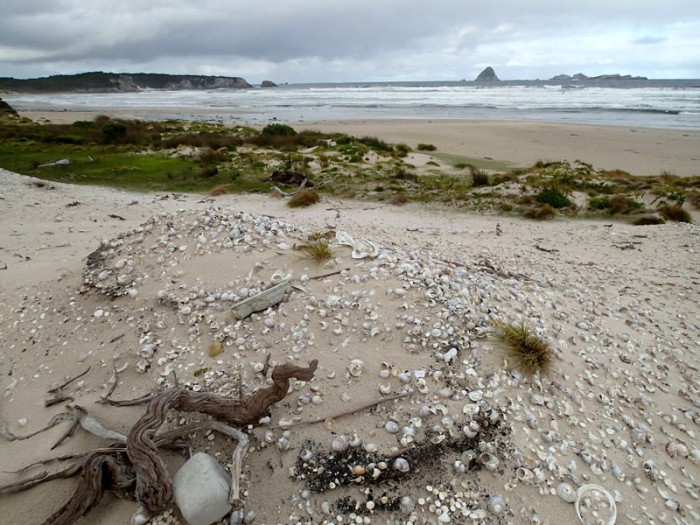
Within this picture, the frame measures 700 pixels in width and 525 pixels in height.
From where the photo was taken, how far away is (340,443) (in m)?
3.16

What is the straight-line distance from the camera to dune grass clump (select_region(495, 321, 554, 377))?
3807 mm

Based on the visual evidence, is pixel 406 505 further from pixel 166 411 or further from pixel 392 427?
pixel 166 411

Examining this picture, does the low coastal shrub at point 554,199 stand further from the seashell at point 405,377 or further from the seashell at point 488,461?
the seashell at point 488,461

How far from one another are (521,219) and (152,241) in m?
8.50

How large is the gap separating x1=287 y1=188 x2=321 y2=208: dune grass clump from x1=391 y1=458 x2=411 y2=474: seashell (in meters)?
8.67

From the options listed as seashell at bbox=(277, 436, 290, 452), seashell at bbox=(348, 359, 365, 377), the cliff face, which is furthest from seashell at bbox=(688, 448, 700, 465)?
the cliff face

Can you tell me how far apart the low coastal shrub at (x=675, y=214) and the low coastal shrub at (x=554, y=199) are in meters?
2.08

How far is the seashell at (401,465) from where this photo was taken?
3.00m

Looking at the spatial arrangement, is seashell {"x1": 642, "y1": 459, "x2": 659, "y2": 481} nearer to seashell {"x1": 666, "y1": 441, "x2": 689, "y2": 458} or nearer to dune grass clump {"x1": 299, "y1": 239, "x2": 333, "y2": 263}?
seashell {"x1": 666, "y1": 441, "x2": 689, "y2": 458}

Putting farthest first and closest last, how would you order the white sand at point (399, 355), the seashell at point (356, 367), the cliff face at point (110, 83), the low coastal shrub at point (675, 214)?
the cliff face at point (110, 83)
the low coastal shrub at point (675, 214)
the seashell at point (356, 367)
the white sand at point (399, 355)

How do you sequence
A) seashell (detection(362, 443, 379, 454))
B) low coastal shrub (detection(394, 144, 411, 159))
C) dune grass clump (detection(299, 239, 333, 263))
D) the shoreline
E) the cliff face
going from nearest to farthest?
seashell (detection(362, 443, 379, 454)) < dune grass clump (detection(299, 239, 333, 263)) < the shoreline < low coastal shrub (detection(394, 144, 411, 159)) < the cliff face

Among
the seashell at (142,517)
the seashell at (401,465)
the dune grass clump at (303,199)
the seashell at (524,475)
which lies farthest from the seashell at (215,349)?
the dune grass clump at (303,199)

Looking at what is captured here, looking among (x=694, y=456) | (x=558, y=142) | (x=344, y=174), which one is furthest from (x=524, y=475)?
(x=558, y=142)

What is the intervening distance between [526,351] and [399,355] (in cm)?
124
